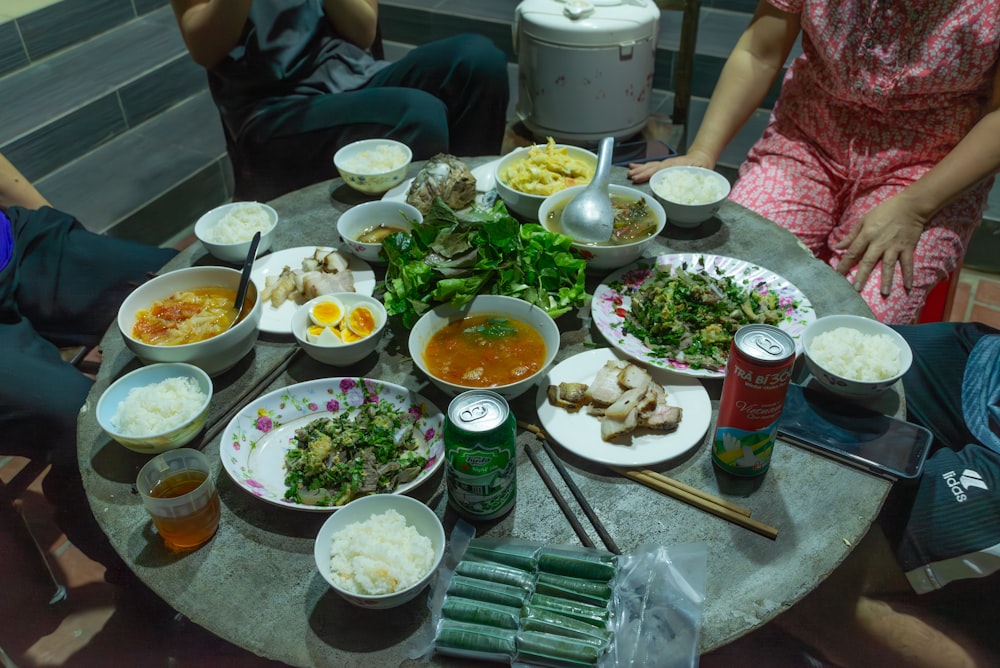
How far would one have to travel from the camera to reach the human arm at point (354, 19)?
332 cm

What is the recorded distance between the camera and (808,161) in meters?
2.77

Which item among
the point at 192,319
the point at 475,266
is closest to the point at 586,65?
the point at 475,266

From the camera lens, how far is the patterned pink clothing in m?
2.37

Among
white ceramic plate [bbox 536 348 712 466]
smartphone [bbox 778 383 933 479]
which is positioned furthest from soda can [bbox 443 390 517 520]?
smartphone [bbox 778 383 933 479]

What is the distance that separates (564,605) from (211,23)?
2583mm

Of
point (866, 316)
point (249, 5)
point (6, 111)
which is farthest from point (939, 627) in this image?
point (6, 111)

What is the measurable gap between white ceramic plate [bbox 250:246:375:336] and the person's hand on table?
39.5 inches

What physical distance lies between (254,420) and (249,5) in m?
1.93

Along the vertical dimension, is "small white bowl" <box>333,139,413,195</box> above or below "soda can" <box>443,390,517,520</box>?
below

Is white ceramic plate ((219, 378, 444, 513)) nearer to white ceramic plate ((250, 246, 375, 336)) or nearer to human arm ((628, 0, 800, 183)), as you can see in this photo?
white ceramic plate ((250, 246, 375, 336))

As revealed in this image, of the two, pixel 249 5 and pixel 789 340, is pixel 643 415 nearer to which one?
pixel 789 340

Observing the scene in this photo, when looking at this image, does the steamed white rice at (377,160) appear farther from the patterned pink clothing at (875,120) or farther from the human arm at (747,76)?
the patterned pink clothing at (875,120)

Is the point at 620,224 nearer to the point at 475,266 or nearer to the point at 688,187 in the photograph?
the point at 688,187

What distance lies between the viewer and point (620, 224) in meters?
2.28
